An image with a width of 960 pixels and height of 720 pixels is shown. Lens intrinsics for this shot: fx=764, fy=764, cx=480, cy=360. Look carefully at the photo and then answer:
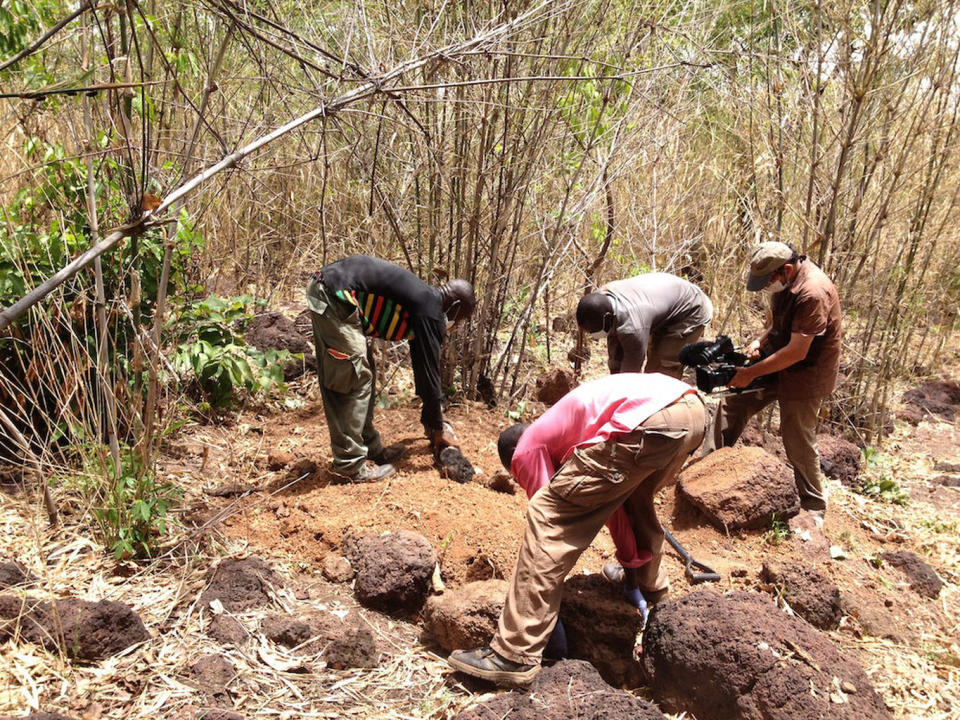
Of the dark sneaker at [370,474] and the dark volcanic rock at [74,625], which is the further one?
the dark sneaker at [370,474]

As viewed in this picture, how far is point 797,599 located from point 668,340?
1991 mm

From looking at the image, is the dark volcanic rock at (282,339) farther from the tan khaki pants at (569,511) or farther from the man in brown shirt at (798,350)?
the tan khaki pants at (569,511)

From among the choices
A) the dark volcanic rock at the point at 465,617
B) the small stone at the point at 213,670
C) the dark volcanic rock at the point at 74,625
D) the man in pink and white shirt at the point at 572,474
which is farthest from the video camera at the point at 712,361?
the dark volcanic rock at the point at 74,625

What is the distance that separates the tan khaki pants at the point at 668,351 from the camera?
519 cm

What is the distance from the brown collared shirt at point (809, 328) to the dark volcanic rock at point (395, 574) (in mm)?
2496

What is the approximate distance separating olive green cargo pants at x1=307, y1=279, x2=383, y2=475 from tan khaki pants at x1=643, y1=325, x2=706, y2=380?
2016 mm

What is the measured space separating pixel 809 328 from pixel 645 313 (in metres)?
0.94

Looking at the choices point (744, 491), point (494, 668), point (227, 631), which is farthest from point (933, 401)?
point (227, 631)

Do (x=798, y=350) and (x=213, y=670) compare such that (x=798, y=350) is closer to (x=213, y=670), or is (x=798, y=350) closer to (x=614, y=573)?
(x=614, y=573)

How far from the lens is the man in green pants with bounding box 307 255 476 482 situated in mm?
4285

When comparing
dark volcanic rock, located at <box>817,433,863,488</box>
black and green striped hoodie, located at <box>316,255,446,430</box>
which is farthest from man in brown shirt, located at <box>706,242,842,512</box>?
black and green striped hoodie, located at <box>316,255,446,430</box>

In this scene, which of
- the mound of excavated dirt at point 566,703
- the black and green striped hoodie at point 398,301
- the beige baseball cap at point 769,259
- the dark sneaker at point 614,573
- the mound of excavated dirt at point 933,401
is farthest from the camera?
the mound of excavated dirt at point 933,401

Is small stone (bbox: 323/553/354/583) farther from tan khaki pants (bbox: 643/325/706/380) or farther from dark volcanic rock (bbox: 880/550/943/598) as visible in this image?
dark volcanic rock (bbox: 880/550/943/598)

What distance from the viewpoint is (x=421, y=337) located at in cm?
429
